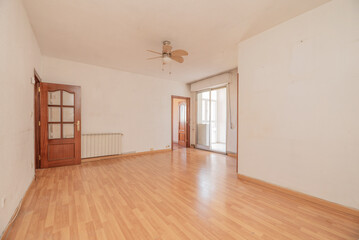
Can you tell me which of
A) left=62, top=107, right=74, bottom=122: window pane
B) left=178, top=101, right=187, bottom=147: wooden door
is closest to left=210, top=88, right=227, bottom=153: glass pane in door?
left=178, top=101, right=187, bottom=147: wooden door

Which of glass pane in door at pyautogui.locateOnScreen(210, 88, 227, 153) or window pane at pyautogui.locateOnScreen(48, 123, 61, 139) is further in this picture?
glass pane in door at pyautogui.locateOnScreen(210, 88, 227, 153)

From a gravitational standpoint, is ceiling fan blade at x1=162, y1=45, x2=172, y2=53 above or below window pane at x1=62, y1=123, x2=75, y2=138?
above

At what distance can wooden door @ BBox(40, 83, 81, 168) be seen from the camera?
3.69 m

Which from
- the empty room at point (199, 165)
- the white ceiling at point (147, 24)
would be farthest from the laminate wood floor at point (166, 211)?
the white ceiling at point (147, 24)

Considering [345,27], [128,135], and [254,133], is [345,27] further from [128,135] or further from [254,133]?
[128,135]

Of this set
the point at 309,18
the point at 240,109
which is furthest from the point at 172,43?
the point at 309,18

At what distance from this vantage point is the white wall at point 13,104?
1602mm

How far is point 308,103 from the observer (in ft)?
7.68

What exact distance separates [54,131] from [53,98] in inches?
33.3

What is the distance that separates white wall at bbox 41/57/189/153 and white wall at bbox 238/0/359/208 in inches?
139

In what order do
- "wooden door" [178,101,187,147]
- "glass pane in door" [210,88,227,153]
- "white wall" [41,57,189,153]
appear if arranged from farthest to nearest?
"glass pane in door" [210,88,227,153]
"wooden door" [178,101,187,147]
"white wall" [41,57,189,153]

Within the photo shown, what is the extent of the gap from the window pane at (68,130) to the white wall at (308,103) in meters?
4.42

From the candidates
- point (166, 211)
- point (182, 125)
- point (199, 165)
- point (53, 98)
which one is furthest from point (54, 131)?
point (182, 125)

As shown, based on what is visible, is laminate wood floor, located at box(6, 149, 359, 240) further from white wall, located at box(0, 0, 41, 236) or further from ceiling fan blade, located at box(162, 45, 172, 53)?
ceiling fan blade, located at box(162, 45, 172, 53)
